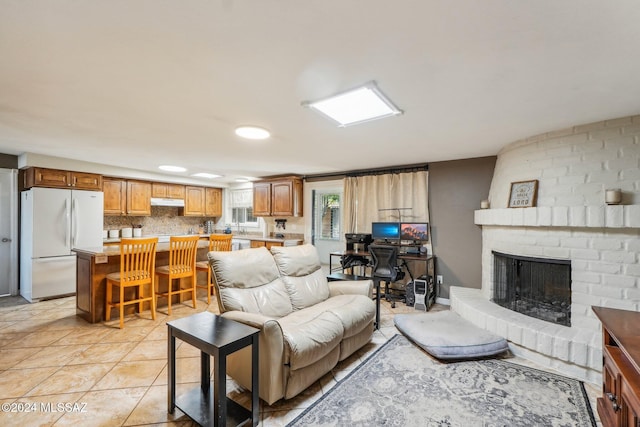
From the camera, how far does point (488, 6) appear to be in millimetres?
1251

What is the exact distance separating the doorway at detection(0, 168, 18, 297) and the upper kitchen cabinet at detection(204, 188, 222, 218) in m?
3.27

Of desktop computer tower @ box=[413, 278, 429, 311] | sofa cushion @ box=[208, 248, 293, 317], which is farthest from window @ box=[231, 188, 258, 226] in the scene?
sofa cushion @ box=[208, 248, 293, 317]

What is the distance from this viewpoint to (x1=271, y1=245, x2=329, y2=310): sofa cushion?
115 inches

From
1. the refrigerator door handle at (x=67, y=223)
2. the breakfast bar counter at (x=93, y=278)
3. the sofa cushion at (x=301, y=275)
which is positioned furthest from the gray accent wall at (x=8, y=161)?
the sofa cushion at (x=301, y=275)

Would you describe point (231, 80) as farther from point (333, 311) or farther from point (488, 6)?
point (333, 311)

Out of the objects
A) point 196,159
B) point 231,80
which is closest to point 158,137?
point 196,159

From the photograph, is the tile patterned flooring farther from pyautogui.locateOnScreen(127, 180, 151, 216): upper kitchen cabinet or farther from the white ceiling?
pyautogui.locateOnScreen(127, 180, 151, 216): upper kitchen cabinet

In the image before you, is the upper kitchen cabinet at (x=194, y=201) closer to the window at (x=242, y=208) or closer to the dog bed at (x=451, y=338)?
the window at (x=242, y=208)

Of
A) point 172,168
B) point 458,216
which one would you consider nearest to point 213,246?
point 172,168

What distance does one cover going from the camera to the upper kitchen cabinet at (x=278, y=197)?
5980 millimetres

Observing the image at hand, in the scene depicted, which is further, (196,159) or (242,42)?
(196,159)

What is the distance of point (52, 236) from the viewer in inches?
175

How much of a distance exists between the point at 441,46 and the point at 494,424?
90.8 inches

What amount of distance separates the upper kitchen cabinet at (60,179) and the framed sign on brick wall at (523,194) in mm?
6226
